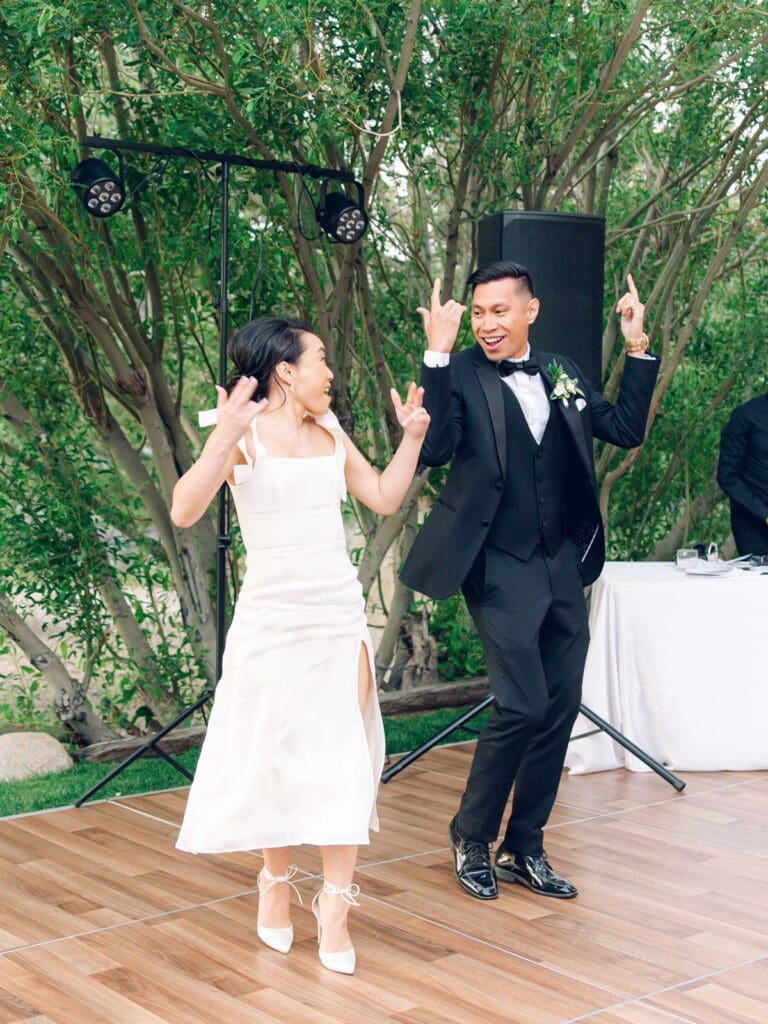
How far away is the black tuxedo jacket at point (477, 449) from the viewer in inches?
149

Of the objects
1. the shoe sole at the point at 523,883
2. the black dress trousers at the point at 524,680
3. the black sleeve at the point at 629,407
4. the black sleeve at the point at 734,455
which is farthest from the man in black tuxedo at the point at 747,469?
the shoe sole at the point at 523,883

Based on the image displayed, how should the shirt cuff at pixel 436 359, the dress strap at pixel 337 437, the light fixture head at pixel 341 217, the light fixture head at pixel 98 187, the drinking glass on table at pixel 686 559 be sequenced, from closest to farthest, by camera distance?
the dress strap at pixel 337 437, the shirt cuff at pixel 436 359, the light fixture head at pixel 98 187, the light fixture head at pixel 341 217, the drinking glass on table at pixel 686 559

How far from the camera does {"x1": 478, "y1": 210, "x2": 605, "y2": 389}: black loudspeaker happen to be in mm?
4766

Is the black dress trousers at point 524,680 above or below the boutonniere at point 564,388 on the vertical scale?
below

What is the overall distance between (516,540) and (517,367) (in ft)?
1.66

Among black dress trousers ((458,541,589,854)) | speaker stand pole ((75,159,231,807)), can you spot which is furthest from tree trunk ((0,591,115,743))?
black dress trousers ((458,541,589,854))

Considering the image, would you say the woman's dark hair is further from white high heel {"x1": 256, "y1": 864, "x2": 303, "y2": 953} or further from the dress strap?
white high heel {"x1": 256, "y1": 864, "x2": 303, "y2": 953}

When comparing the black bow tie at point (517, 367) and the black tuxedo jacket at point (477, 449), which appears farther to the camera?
the black bow tie at point (517, 367)

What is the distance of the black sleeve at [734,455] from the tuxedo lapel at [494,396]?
8.26 ft

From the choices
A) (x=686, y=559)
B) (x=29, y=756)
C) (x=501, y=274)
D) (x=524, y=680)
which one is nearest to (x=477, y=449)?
(x=501, y=274)

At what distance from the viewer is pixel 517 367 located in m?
3.92

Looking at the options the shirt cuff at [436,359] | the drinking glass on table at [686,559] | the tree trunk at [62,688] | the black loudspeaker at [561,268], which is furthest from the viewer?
the tree trunk at [62,688]

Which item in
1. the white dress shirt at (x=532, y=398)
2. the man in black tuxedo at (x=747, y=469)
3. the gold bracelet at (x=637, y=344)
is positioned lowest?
the man in black tuxedo at (x=747, y=469)

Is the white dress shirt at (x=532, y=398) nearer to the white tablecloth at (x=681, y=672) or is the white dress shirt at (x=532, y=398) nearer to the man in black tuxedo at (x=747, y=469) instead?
the white tablecloth at (x=681, y=672)
